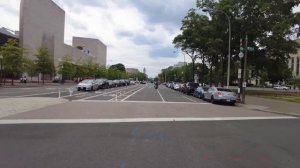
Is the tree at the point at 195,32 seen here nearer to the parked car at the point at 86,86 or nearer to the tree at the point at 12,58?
the parked car at the point at 86,86

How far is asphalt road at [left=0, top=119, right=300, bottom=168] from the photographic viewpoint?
841 cm

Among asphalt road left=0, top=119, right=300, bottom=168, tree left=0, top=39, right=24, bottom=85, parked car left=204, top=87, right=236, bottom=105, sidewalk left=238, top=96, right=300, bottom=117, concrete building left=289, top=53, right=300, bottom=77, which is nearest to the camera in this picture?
asphalt road left=0, top=119, right=300, bottom=168

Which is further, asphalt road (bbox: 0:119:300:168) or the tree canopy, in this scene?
the tree canopy

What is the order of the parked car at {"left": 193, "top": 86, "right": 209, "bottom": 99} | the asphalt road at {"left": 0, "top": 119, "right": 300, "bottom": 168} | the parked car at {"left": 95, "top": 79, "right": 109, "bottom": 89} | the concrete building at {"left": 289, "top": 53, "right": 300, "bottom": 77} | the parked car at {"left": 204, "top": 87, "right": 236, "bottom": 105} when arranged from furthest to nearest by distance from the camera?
the concrete building at {"left": 289, "top": 53, "right": 300, "bottom": 77}
the parked car at {"left": 95, "top": 79, "right": 109, "bottom": 89}
the parked car at {"left": 193, "top": 86, "right": 209, "bottom": 99}
the parked car at {"left": 204, "top": 87, "right": 236, "bottom": 105}
the asphalt road at {"left": 0, "top": 119, "right": 300, "bottom": 168}

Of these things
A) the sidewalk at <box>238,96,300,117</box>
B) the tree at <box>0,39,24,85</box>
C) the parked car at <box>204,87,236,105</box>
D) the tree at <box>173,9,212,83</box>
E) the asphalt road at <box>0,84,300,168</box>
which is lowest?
the sidewalk at <box>238,96,300,117</box>

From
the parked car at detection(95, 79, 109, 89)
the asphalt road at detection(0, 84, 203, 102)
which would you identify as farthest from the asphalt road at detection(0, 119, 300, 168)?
the parked car at detection(95, 79, 109, 89)

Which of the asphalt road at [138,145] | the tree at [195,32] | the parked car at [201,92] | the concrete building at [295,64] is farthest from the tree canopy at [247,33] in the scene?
the concrete building at [295,64]

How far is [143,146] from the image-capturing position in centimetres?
1041

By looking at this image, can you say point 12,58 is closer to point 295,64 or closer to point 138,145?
point 138,145

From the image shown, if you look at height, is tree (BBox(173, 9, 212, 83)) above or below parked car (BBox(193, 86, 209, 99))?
above

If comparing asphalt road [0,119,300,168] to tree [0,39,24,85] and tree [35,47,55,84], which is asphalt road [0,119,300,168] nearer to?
tree [0,39,24,85]

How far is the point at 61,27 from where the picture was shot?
5037 inches

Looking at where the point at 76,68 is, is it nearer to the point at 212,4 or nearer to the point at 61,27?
the point at 61,27

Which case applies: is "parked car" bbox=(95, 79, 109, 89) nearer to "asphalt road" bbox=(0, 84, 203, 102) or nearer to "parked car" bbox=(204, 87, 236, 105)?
"asphalt road" bbox=(0, 84, 203, 102)
